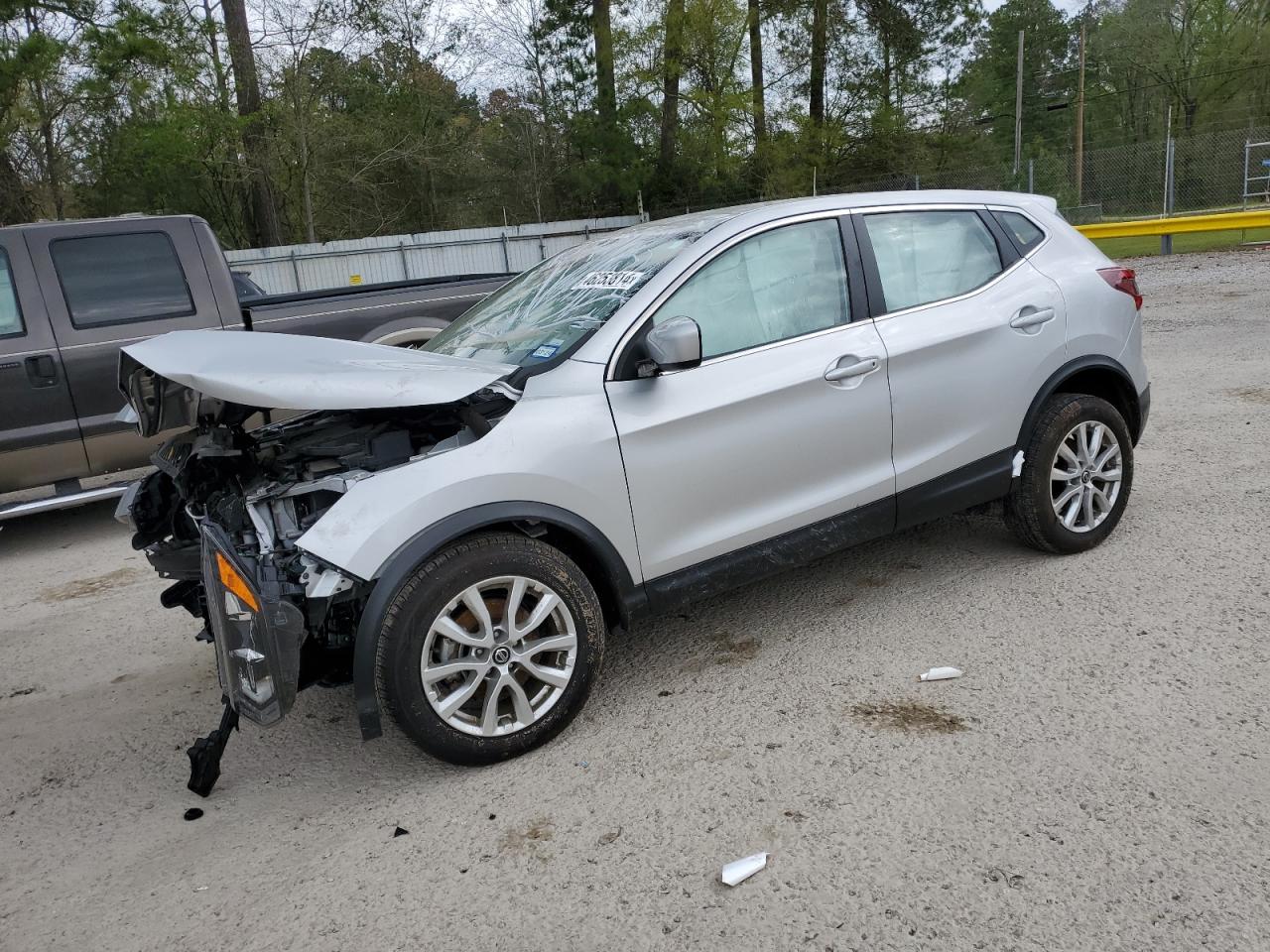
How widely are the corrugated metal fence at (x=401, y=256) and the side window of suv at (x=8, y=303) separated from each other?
16.9 m

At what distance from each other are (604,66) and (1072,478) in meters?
29.4

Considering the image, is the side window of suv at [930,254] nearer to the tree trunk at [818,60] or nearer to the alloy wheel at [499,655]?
the alloy wheel at [499,655]

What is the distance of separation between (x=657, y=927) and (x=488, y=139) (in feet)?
107

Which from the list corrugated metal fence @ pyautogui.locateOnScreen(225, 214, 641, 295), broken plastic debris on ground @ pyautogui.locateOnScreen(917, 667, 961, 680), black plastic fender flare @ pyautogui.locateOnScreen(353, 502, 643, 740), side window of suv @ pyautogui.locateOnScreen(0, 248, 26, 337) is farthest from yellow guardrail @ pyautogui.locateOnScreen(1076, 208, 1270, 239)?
black plastic fender flare @ pyautogui.locateOnScreen(353, 502, 643, 740)

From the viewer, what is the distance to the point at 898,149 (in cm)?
3241

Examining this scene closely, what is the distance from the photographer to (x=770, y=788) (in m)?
2.97

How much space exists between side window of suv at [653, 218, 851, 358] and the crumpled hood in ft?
2.46

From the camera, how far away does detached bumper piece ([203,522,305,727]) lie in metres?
2.95

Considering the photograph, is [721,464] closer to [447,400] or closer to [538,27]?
[447,400]

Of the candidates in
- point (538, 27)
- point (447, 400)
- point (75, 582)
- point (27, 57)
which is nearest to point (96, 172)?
point (27, 57)

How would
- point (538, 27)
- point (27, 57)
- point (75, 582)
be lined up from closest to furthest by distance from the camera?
point (75, 582)
point (27, 57)
point (538, 27)

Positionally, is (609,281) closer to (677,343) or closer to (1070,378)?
(677,343)

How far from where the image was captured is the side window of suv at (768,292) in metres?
3.63

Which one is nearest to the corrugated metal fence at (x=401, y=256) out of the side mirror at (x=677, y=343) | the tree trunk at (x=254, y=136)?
the tree trunk at (x=254, y=136)
